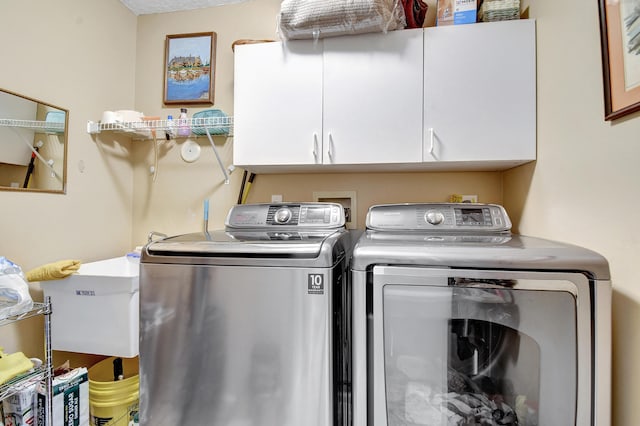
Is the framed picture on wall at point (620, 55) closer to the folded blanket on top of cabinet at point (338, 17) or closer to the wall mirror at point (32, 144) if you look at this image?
the folded blanket on top of cabinet at point (338, 17)

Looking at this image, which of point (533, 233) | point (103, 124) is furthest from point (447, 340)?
point (103, 124)

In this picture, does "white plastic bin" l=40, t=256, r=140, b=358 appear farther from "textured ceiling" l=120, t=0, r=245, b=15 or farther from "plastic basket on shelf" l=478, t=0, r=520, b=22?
"plastic basket on shelf" l=478, t=0, r=520, b=22

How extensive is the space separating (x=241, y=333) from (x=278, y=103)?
107 cm

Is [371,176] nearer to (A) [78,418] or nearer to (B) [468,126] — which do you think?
(B) [468,126]

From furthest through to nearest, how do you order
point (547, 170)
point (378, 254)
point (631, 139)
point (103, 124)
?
point (103, 124) < point (547, 170) < point (378, 254) < point (631, 139)

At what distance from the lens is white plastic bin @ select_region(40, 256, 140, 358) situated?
1.36 m

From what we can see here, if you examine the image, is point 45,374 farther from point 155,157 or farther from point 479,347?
point 479,347

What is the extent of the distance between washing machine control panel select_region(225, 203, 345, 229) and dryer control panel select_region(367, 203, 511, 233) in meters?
0.19

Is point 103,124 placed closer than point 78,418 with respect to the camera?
No

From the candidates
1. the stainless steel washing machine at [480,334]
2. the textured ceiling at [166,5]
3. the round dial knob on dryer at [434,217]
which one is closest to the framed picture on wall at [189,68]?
the textured ceiling at [166,5]

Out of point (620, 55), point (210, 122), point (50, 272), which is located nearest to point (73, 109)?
point (210, 122)

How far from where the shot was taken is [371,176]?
1831 millimetres

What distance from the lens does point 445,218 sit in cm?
137

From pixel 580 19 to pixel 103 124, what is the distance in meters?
2.20
